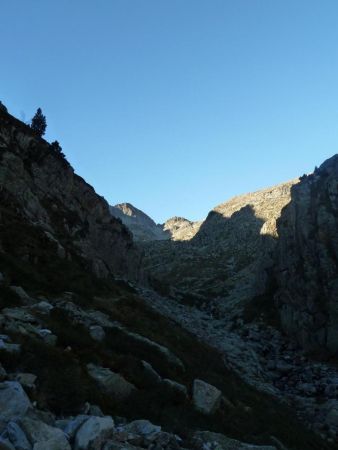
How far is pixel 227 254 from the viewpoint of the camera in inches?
4882

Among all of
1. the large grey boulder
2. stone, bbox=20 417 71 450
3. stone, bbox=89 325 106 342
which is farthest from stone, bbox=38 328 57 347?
stone, bbox=20 417 71 450

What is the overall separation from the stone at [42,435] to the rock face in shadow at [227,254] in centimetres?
5288

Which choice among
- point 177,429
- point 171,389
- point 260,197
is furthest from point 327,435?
point 260,197

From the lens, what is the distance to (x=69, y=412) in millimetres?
10523

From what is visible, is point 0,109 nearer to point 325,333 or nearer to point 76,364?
point 325,333

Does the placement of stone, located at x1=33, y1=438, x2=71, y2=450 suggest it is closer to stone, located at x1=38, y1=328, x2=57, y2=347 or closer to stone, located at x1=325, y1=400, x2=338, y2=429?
stone, located at x1=38, y1=328, x2=57, y2=347

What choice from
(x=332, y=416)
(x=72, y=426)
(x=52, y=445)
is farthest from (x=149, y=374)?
(x=332, y=416)

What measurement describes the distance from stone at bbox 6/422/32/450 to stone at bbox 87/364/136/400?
5.24m

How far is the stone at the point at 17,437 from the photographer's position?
754 centimetres

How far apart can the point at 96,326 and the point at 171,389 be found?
4.98 m

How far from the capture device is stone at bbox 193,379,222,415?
1529 centimetres

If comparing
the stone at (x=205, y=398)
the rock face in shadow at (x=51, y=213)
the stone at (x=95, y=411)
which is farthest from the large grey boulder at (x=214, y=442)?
the rock face in shadow at (x=51, y=213)

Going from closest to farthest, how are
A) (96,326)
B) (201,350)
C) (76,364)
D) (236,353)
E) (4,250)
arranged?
(76,364) → (96,326) → (4,250) → (201,350) → (236,353)

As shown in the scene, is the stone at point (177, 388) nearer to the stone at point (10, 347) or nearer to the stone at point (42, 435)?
the stone at point (10, 347)
